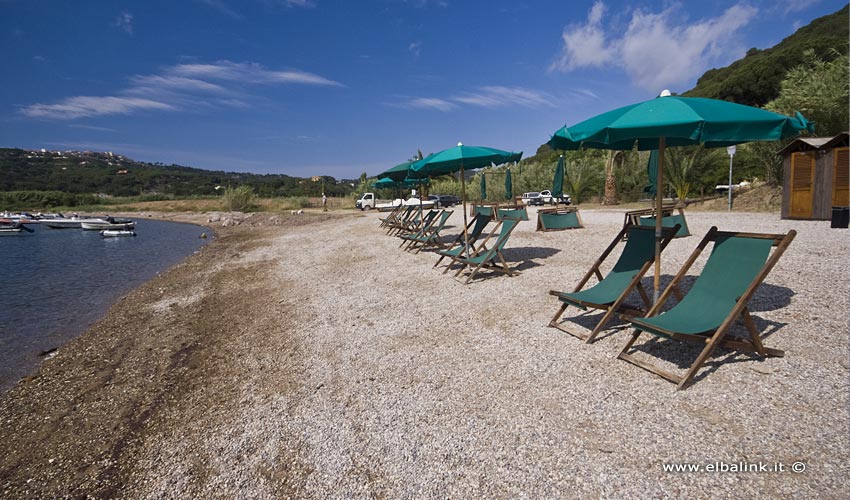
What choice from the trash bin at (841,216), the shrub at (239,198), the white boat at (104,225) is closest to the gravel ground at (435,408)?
the trash bin at (841,216)

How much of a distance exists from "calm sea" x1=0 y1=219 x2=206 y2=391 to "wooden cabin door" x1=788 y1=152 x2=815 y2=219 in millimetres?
15818

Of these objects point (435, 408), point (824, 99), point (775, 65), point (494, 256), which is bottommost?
point (435, 408)

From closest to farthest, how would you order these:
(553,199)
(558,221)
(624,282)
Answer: (624,282) → (558,221) → (553,199)

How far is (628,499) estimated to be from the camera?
78.4 inches

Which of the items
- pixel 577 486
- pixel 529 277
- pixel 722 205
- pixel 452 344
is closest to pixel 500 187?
pixel 722 205

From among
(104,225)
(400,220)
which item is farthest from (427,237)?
(104,225)

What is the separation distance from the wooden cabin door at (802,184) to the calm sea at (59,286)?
15.8 metres

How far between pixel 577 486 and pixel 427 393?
1331mm

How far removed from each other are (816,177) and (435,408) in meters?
12.6

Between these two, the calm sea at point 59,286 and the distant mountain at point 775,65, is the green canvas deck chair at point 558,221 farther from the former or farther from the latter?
the distant mountain at point 775,65

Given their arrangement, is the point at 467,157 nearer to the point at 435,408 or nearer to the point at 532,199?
the point at 435,408

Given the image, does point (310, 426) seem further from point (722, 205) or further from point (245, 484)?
point (722, 205)

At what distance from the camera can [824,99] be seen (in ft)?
45.4

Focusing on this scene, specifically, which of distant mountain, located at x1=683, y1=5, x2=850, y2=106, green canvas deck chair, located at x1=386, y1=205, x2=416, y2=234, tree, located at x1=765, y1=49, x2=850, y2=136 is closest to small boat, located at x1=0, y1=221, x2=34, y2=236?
green canvas deck chair, located at x1=386, y1=205, x2=416, y2=234
